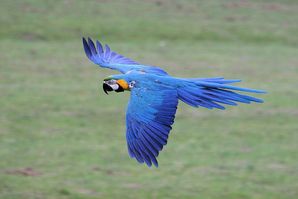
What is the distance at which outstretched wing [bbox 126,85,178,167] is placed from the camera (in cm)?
587

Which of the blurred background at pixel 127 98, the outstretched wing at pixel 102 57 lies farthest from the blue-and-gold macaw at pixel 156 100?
the blurred background at pixel 127 98

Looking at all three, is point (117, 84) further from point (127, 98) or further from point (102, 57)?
point (127, 98)

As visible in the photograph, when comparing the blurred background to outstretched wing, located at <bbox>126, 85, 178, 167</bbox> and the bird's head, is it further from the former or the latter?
outstretched wing, located at <bbox>126, 85, 178, 167</bbox>

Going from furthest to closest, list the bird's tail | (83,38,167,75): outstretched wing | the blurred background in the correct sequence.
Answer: the blurred background
(83,38,167,75): outstretched wing
the bird's tail

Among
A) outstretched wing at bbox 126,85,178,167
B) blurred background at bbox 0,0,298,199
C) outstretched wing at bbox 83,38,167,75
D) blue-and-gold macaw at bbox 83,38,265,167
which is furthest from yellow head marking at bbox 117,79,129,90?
blurred background at bbox 0,0,298,199

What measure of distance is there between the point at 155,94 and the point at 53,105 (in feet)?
25.1

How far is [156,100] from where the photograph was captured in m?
6.23

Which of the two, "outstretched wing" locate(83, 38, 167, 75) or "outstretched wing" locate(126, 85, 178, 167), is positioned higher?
"outstretched wing" locate(83, 38, 167, 75)

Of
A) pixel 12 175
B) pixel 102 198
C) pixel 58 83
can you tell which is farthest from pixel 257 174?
pixel 58 83

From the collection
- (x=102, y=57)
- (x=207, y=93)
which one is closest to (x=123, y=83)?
(x=207, y=93)

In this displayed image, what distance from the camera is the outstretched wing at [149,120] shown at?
5.87m

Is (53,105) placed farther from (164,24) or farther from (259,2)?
(259,2)

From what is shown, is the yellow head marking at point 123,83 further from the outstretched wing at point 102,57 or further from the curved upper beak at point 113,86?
the outstretched wing at point 102,57

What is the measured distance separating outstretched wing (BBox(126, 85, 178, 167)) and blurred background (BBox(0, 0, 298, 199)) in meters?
3.00
